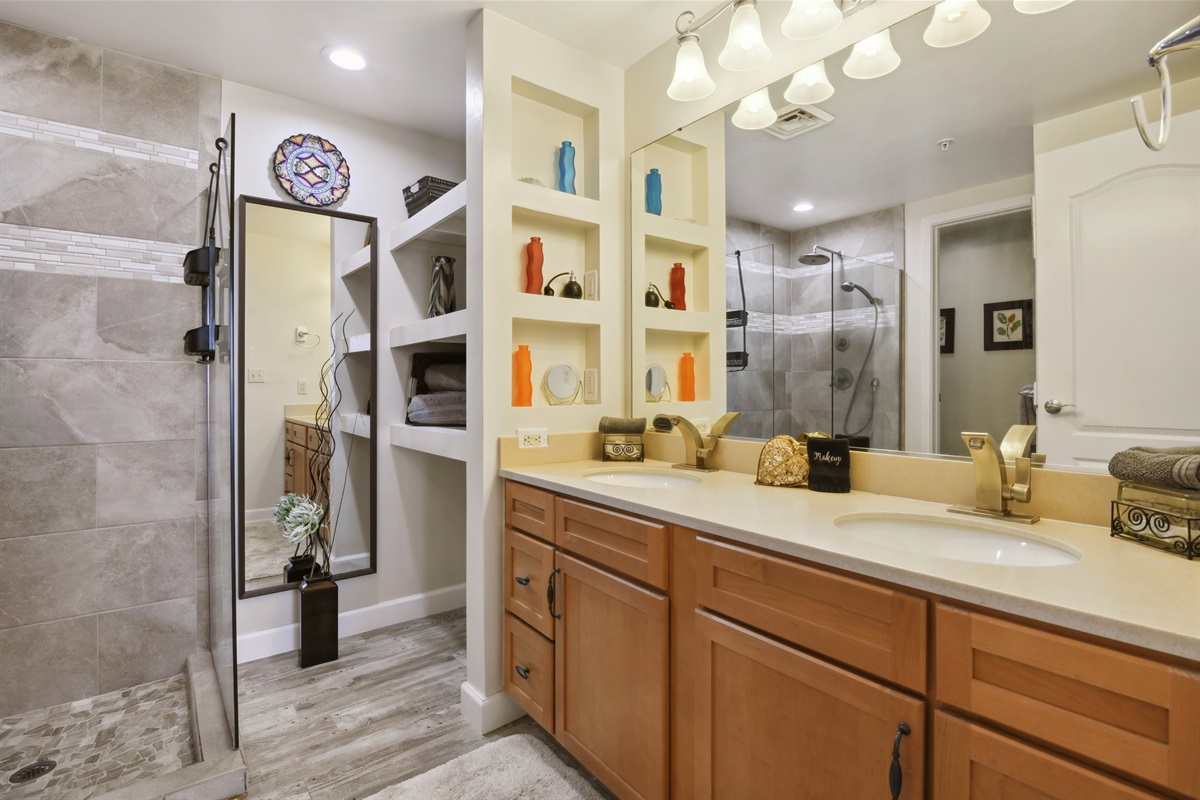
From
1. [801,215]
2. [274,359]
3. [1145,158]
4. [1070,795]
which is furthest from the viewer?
[274,359]

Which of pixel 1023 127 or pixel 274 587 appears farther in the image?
pixel 274 587

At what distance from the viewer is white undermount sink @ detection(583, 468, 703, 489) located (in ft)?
6.39

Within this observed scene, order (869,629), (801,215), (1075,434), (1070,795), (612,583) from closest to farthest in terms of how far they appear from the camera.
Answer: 1. (1070,795)
2. (869,629)
3. (1075,434)
4. (612,583)
5. (801,215)

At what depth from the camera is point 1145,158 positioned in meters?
1.10

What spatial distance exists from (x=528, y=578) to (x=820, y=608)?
1110 mm

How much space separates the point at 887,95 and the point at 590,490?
55.9 inches

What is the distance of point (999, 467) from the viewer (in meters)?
1.24

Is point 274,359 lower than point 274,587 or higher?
higher

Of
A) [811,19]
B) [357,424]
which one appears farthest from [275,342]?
[811,19]

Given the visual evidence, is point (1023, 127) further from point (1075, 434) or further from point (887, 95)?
point (1075, 434)

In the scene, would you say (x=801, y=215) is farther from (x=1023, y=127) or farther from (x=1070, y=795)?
(x=1070, y=795)

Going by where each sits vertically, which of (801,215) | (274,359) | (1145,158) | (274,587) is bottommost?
(274,587)

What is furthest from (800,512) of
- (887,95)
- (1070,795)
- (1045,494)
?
(887,95)

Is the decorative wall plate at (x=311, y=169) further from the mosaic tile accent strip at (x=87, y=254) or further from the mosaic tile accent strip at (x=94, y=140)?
the mosaic tile accent strip at (x=87, y=254)
